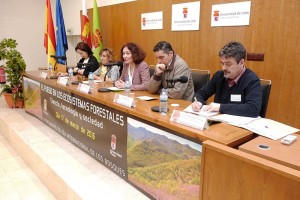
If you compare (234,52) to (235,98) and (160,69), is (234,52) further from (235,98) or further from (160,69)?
(160,69)

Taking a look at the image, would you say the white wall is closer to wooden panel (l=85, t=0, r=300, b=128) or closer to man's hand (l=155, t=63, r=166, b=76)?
wooden panel (l=85, t=0, r=300, b=128)

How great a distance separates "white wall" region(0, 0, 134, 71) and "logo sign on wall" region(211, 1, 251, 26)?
3.18 meters

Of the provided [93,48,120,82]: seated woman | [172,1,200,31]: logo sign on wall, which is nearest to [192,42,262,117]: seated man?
[93,48,120,82]: seated woman

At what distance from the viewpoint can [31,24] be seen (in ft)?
19.1

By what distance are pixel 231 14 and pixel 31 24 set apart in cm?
490

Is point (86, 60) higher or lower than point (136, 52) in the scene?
lower

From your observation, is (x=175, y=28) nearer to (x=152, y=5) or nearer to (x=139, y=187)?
(x=152, y=5)

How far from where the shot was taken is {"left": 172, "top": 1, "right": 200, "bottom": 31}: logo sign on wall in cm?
310

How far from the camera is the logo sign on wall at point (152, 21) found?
11.8 feet

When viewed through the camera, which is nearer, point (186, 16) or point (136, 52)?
point (136, 52)

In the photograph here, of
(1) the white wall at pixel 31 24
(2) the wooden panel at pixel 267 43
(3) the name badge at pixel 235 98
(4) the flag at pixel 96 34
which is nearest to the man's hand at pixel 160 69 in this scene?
(3) the name badge at pixel 235 98


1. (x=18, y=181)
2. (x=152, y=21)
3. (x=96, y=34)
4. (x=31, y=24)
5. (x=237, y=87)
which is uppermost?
(x=31, y=24)

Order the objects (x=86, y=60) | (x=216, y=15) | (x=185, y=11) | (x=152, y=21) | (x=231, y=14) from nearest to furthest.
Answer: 1. (x=231, y=14)
2. (x=216, y=15)
3. (x=185, y=11)
4. (x=86, y=60)
5. (x=152, y=21)

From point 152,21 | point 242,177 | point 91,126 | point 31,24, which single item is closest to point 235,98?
point 242,177
